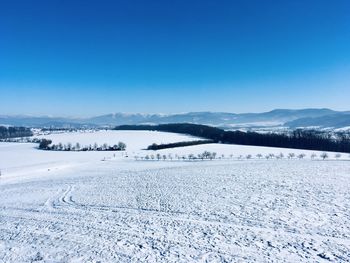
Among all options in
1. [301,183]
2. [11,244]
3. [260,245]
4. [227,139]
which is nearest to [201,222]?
[260,245]

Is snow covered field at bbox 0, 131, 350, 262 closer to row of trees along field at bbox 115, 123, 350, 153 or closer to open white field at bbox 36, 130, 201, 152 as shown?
row of trees along field at bbox 115, 123, 350, 153

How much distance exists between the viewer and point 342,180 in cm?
3178

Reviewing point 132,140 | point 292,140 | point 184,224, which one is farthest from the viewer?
point 132,140

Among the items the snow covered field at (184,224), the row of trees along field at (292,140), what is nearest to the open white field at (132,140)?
the row of trees along field at (292,140)

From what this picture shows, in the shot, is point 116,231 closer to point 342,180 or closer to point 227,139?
point 342,180

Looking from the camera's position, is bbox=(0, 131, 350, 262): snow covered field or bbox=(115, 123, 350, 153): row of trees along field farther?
bbox=(115, 123, 350, 153): row of trees along field

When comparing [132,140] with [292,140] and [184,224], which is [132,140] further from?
[184,224]

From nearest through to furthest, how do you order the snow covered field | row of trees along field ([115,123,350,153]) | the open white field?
the snow covered field, row of trees along field ([115,123,350,153]), the open white field

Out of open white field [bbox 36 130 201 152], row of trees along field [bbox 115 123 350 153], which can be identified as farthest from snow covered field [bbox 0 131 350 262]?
open white field [bbox 36 130 201 152]

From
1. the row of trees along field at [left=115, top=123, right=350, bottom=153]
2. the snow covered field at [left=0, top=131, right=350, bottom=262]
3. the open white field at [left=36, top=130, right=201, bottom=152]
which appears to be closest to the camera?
the snow covered field at [left=0, top=131, right=350, bottom=262]

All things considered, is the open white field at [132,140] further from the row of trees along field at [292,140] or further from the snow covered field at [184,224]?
the snow covered field at [184,224]

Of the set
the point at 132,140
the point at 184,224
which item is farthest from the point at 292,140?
the point at 184,224

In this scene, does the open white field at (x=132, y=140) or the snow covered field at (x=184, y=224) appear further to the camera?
the open white field at (x=132, y=140)

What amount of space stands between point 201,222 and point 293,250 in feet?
20.2
